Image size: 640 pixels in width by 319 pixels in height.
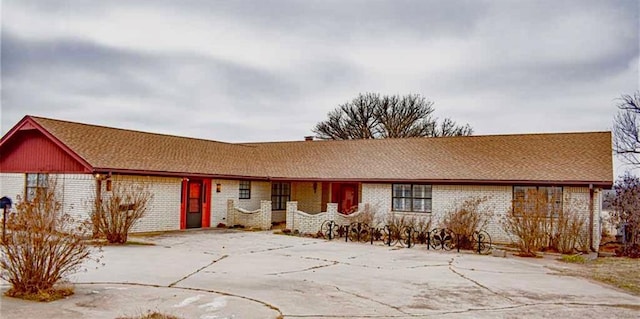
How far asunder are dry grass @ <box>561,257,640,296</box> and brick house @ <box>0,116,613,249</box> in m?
2.11

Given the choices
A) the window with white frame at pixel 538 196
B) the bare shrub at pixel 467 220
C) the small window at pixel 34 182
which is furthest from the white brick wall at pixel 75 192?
the window with white frame at pixel 538 196

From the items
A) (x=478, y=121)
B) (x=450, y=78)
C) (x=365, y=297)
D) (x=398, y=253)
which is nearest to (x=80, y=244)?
(x=365, y=297)

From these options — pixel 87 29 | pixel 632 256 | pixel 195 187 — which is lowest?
pixel 632 256

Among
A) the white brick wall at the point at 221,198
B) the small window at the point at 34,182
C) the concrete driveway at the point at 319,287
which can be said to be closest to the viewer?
the concrete driveway at the point at 319,287

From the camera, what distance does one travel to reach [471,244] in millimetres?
17719

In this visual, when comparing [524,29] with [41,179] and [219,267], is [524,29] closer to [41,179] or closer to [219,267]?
[219,267]

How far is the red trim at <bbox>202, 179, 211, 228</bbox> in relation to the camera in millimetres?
22516

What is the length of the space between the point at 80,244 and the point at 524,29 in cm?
1343

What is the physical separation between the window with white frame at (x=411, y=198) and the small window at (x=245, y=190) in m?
7.08

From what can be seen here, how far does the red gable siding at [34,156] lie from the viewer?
19.1 metres

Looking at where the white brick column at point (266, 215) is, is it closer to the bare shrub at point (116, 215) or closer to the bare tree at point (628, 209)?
Result: the bare shrub at point (116, 215)

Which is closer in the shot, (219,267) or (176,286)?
(176,286)

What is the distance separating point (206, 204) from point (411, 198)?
28.3 ft

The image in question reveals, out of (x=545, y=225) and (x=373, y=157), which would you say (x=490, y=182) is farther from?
(x=373, y=157)
